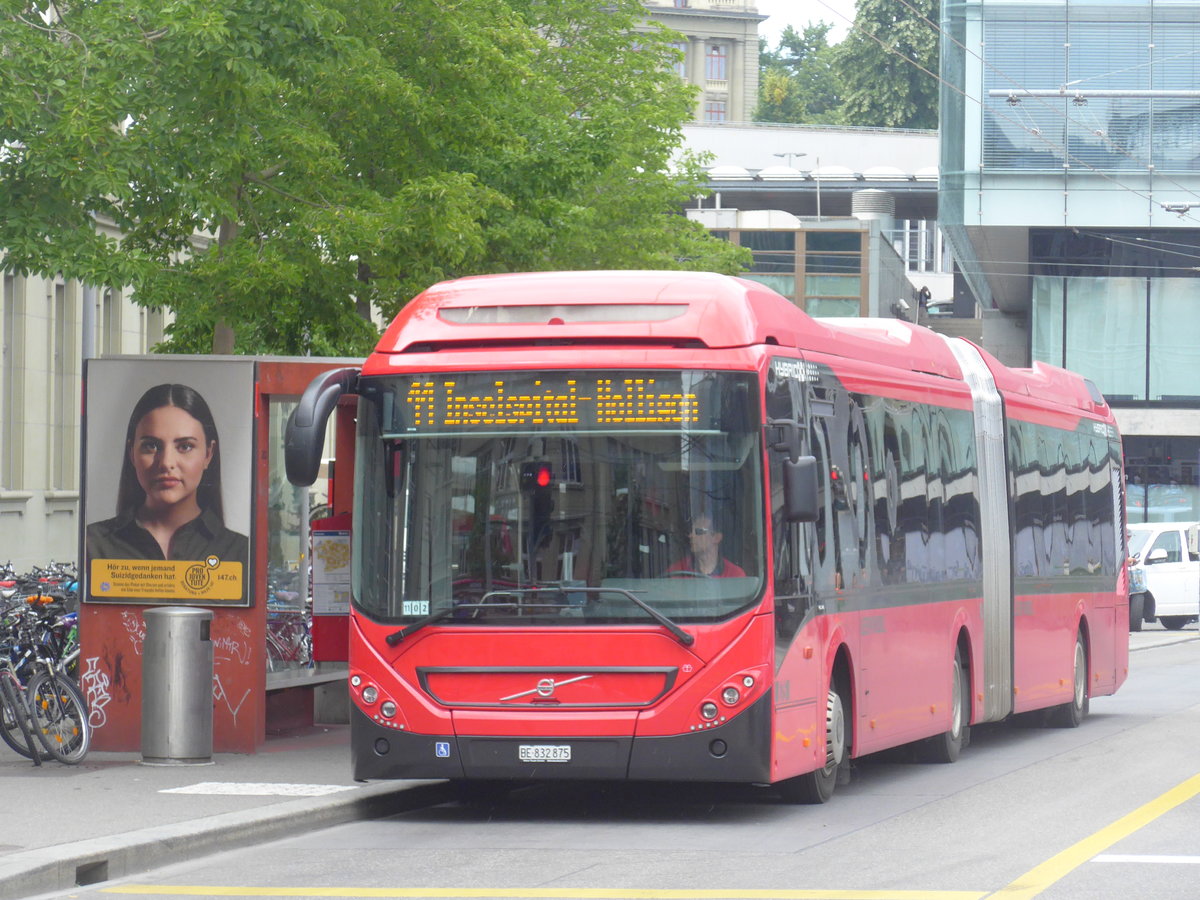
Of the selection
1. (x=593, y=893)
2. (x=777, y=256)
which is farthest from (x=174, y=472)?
(x=777, y=256)

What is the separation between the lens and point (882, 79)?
3696 inches

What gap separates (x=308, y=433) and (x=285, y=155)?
6875mm

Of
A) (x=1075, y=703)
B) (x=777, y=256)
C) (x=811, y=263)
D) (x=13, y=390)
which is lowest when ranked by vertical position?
(x=1075, y=703)

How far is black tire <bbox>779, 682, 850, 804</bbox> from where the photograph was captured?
1205 cm

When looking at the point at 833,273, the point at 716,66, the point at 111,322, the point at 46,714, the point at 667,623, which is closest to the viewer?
the point at 667,623

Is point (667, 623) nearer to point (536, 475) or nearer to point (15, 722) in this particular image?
point (536, 475)

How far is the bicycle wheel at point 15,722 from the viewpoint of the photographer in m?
13.4

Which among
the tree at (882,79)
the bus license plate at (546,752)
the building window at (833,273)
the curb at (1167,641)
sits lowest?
the curb at (1167,641)

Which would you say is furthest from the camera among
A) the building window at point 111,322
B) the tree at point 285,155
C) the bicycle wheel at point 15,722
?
the building window at point 111,322

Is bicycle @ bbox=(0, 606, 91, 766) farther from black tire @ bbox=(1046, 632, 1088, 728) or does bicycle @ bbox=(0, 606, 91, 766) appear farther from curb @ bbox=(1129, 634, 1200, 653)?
curb @ bbox=(1129, 634, 1200, 653)

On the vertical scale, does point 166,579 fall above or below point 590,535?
below

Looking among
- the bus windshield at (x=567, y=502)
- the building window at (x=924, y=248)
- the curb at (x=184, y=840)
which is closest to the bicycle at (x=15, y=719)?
the curb at (x=184, y=840)

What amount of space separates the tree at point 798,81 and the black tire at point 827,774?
341 feet

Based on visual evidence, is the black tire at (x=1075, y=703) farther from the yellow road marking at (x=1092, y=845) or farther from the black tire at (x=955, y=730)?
the yellow road marking at (x=1092, y=845)
